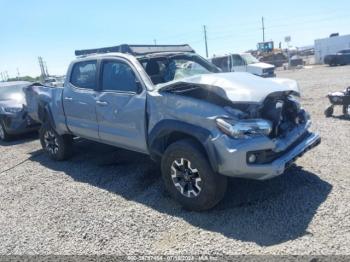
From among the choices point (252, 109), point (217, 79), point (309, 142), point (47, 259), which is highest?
point (217, 79)

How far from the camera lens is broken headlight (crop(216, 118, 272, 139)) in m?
3.94

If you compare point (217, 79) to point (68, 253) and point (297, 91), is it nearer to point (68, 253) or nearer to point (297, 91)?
point (297, 91)

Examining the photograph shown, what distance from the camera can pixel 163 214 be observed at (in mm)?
4461

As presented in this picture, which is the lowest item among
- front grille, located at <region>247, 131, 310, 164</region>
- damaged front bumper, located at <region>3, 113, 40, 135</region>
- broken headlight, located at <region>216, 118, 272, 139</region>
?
damaged front bumper, located at <region>3, 113, 40, 135</region>

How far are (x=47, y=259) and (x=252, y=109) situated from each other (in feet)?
9.14

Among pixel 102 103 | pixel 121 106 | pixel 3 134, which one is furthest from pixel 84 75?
pixel 3 134

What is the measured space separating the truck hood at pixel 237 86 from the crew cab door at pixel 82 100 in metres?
1.61

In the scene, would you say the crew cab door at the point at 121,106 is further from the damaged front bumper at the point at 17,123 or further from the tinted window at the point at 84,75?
the damaged front bumper at the point at 17,123

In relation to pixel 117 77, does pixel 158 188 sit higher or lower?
lower

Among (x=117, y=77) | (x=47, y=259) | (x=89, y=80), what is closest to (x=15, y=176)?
(x=89, y=80)

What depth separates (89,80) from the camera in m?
6.07

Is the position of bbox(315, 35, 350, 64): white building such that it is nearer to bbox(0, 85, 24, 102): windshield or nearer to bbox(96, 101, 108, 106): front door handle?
bbox(0, 85, 24, 102): windshield

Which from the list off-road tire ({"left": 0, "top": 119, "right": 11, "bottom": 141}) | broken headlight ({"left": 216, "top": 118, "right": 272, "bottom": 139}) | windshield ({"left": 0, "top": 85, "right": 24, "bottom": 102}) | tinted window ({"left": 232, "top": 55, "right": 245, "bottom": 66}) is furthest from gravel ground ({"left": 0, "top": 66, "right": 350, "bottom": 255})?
tinted window ({"left": 232, "top": 55, "right": 245, "bottom": 66})

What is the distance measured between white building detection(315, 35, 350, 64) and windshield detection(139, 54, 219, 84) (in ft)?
134
